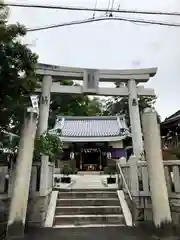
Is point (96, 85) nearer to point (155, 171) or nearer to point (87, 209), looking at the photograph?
point (87, 209)

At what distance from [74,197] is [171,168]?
3.42m

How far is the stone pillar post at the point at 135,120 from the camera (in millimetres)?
10562

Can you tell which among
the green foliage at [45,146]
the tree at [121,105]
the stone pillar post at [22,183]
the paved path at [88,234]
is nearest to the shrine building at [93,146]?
the tree at [121,105]

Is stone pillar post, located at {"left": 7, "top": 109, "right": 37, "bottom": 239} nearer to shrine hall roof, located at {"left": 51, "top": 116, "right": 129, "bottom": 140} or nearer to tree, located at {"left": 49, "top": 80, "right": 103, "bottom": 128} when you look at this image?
shrine hall roof, located at {"left": 51, "top": 116, "right": 129, "bottom": 140}

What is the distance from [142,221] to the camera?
247 inches

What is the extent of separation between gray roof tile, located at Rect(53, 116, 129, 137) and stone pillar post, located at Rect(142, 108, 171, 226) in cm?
1605

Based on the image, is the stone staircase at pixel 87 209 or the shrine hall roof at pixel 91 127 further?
the shrine hall roof at pixel 91 127

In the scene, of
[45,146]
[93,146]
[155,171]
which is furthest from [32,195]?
[93,146]

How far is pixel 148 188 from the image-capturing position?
6.41 meters

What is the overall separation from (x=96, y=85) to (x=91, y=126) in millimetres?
14096

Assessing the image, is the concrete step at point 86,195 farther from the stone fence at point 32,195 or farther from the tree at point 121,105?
the tree at point 121,105

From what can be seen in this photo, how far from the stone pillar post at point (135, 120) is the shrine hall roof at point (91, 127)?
10.7 metres

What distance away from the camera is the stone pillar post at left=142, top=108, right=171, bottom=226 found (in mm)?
5113

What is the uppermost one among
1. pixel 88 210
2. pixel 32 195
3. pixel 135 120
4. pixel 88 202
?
pixel 135 120
